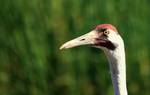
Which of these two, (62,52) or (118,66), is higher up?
(62,52)

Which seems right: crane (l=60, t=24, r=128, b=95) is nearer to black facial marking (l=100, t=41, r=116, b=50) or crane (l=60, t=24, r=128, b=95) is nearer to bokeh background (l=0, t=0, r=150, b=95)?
black facial marking (l=100, t=41, r=116, b=50)

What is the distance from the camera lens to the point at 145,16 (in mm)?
8797

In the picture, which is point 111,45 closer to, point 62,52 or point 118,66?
point 118,66

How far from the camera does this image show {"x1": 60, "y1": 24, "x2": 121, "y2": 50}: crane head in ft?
18.7

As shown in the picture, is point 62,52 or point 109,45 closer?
point 109,45

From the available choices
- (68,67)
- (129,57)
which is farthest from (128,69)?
(68,67)

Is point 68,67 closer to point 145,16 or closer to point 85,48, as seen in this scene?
point 85,48

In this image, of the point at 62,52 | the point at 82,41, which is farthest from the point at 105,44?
the point at 62,52

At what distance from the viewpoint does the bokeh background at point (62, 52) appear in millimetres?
8695

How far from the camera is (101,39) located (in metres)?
5.81

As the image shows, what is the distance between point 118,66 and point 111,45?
6.8 inches

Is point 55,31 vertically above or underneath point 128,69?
above

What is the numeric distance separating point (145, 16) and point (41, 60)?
1.29 meters

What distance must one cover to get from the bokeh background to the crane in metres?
2.80
